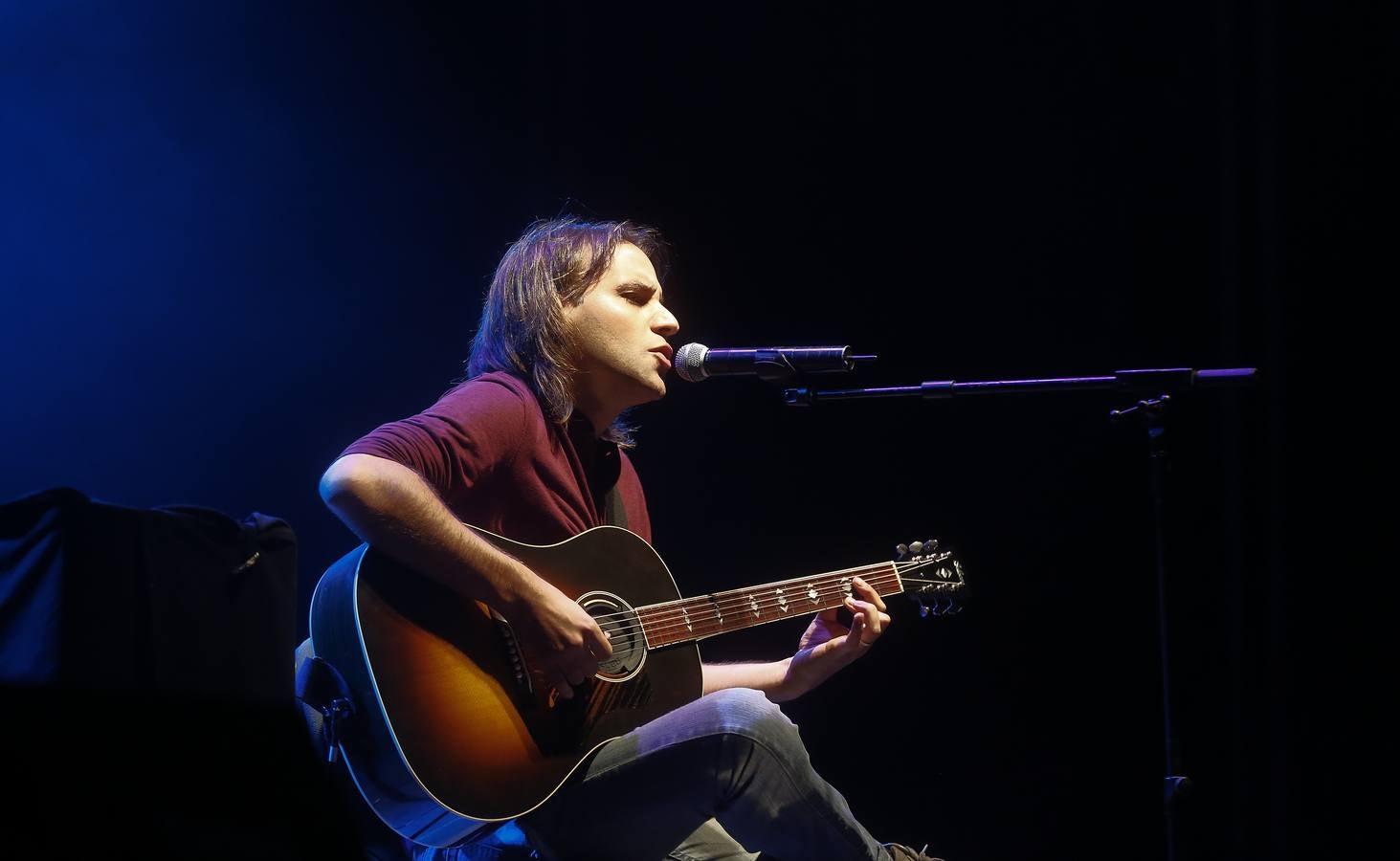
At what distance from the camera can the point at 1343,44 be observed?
11.6ft

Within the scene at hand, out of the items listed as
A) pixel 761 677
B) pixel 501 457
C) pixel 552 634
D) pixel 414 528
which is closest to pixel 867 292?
pixel 761 677

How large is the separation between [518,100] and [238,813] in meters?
3.19

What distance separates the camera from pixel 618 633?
241cm

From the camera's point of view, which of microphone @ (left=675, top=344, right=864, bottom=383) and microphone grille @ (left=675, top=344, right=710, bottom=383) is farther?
microphone grille @ (left=675, top=344, right=710, bottom=383)

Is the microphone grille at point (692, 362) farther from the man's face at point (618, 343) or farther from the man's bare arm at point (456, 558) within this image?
the man's bare arm at point (456, 558)

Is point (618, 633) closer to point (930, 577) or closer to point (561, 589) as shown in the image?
point (561, 589)

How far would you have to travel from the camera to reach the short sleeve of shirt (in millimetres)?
2186

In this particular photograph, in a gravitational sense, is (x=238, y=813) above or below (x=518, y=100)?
below

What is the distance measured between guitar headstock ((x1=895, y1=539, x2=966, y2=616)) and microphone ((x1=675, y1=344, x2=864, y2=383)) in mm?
876

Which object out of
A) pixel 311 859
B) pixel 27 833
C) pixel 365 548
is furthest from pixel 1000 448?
pixel 27 833

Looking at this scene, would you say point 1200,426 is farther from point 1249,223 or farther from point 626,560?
point 626,560

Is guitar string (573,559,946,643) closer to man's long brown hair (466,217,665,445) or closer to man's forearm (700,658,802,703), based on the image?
man's forearm (700,658,802,703)

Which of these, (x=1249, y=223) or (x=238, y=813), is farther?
(x=1249, y=223)

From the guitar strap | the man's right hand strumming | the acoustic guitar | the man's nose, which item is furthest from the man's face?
the man's right hand strumming
